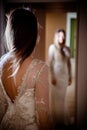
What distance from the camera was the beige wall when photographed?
1.57 meters

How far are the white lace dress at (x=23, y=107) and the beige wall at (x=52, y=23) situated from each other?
0.17 m

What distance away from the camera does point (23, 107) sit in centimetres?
165

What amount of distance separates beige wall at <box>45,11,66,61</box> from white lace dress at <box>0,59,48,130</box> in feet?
0.56

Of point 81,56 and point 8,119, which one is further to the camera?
point 8,119

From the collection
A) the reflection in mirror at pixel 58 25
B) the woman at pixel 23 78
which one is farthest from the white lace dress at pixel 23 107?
the reflection in mirror at pixel 58 25

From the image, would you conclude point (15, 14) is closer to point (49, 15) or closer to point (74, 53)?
point (49, 15)

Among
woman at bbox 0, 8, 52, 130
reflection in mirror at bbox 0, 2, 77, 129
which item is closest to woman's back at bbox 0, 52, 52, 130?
woman at bbox 0, 8, 52, 130

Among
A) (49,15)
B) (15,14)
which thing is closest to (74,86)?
(49,15)

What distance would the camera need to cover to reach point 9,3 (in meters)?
1.64

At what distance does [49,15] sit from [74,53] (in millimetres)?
285

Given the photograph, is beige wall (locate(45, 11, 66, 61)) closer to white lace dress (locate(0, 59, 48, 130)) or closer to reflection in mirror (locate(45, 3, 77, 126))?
reflection in mirror (locate(45, 3, 77, 126))

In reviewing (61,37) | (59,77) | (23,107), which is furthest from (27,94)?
(61,37)

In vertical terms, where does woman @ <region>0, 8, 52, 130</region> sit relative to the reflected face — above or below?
below

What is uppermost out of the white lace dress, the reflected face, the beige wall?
the beige wall
